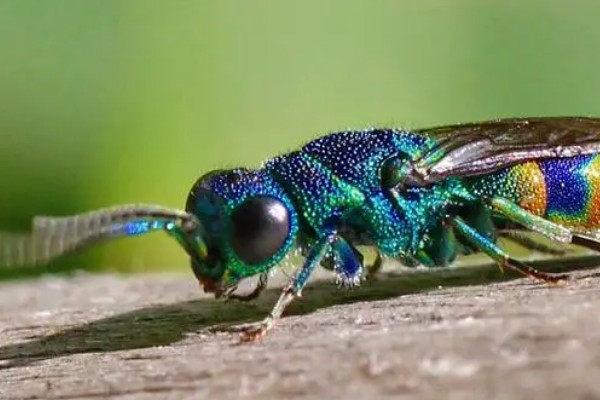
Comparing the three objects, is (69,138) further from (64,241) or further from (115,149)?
(64,241)

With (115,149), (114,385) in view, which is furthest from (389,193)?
(115,149)

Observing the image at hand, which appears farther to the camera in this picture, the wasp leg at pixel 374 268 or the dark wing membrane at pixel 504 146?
the wasp leg at pixel 374 268

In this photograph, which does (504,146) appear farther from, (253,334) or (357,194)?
(253,334)

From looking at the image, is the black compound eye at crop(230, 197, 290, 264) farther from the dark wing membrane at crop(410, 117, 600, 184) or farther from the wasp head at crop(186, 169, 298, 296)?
the dark wing membrane at crop(410, 117, 600, 184)

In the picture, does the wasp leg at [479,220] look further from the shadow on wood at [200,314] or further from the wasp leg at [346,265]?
the wasp leg at [346,265]

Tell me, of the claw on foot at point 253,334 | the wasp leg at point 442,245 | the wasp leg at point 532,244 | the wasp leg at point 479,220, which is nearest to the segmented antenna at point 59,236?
the claw on foot at point 253,334

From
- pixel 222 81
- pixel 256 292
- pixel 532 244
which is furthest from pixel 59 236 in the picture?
pixel 222 81

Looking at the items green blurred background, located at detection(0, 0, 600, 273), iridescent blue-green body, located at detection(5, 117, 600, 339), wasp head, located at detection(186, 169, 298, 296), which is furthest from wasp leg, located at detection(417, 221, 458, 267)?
green blurred background, located at detection(0, 0, 600, 273)
